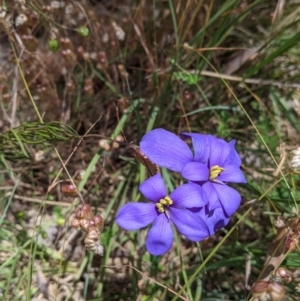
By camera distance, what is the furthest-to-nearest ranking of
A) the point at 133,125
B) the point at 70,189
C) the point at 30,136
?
1. the point at 133,125
2. the point at 30,136
3. the point at 70,189

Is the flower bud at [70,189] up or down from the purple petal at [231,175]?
down

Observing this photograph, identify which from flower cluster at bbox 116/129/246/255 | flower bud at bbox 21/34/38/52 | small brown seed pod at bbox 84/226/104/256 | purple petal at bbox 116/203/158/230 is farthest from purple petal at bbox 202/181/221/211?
flower bud at bbox 21/34/38/52

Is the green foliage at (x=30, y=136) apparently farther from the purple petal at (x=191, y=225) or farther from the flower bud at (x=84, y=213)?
the purple petal at (x=191, y=225)

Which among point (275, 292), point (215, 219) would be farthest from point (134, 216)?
point (275, 292)

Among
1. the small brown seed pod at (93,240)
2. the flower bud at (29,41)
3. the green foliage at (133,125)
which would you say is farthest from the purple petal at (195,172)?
the flower bud at (29,41)

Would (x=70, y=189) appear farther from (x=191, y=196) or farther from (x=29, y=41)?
(x=29, y=41)

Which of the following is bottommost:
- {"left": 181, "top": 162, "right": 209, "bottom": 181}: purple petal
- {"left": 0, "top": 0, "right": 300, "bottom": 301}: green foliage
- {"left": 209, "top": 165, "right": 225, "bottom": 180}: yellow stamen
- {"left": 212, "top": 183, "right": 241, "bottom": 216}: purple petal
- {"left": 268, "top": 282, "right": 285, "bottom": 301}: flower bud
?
{"left": 0, "top": 0, "right": 300, "bottom": 301}: green foliage

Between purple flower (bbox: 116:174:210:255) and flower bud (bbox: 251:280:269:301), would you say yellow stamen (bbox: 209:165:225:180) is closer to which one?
purple flower (bbox: 116:174:210:255)
